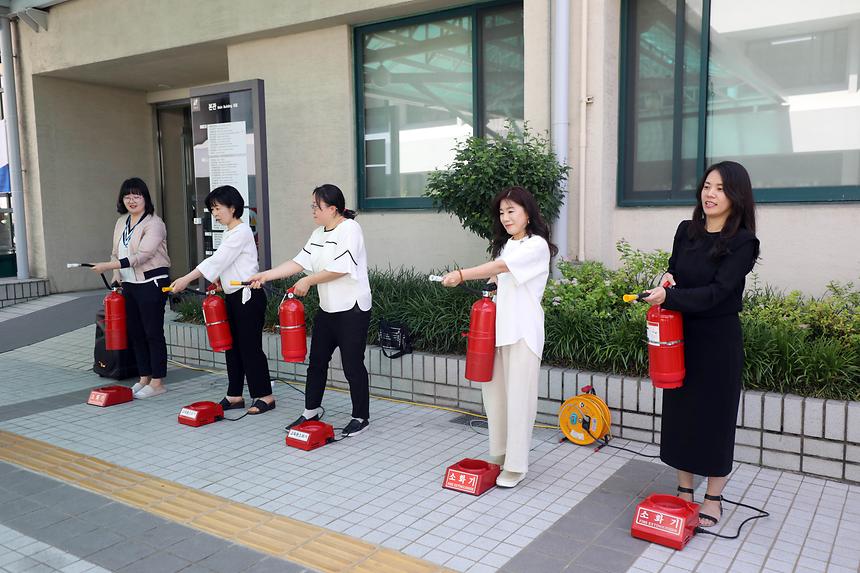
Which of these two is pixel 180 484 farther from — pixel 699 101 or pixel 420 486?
pixel 699 101

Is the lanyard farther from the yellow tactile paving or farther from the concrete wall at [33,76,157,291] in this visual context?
the concrete wall at [33,76,157,291]

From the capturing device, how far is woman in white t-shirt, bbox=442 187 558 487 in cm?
399

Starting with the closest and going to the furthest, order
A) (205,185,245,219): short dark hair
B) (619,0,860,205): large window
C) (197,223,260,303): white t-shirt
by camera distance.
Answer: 1. (197,223,260,303): white t-shirt
2. (205,185,245,219): short dark hair
3. (619,0,860,205): large window

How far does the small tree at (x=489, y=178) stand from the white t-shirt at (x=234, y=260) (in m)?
1.76

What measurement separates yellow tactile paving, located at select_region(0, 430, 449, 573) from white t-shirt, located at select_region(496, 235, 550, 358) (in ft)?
4.56

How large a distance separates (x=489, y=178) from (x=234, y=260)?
2.27m

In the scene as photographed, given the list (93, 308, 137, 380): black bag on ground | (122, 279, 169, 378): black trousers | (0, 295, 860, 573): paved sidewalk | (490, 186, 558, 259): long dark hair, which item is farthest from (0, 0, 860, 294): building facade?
(490, 186, 558, 259): long dark hair

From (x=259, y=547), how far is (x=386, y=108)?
6.24 metres

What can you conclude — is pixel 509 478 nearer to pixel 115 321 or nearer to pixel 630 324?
pixel 630 324

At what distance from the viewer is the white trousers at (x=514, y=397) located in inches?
161

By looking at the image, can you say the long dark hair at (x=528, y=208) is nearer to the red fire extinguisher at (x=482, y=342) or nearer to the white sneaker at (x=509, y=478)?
the red fire extinguisher at (x=482, y=342)

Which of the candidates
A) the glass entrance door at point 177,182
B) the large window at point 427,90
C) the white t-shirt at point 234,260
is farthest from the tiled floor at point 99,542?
the glass entrance door at point 177,182

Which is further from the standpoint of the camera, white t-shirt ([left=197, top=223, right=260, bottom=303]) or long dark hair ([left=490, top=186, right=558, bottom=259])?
white t-shirt ([left=197, top=223, right=260, bottom=303])

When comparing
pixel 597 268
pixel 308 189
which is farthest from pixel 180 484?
pixel 308 189
